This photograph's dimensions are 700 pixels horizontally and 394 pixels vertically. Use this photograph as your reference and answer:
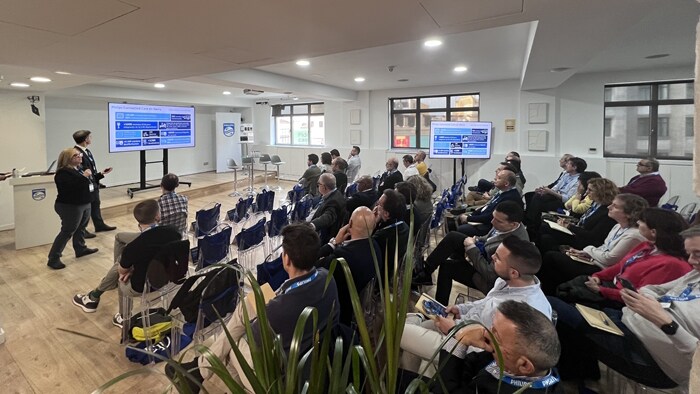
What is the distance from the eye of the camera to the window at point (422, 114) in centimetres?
913

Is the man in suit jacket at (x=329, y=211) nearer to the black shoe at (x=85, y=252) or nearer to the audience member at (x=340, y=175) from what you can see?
the audience member at (x=340, y=175)

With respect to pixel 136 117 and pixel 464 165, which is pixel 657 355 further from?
pixel 136 117

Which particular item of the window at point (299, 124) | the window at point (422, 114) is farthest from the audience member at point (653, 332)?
the window at point (299, 124)

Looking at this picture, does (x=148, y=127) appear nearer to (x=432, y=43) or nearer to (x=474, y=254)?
(x=432, y=43)

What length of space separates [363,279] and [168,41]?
267 cm

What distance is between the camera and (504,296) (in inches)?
78.8

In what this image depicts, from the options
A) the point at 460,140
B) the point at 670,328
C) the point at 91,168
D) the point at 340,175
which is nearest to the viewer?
the point at 670,328

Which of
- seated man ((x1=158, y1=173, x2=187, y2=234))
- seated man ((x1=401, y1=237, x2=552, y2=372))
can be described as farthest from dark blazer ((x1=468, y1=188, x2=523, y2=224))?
seated man ((x1=158, y1=173, x2=187, y2=234))

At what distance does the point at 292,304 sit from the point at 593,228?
10.6ft

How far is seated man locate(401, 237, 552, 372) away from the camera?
1.80m

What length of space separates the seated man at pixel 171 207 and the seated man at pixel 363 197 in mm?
1881

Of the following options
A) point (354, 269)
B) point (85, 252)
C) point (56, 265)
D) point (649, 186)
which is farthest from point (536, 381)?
point (85, 252)

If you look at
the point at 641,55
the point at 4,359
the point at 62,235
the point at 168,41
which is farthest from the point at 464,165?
the point at 4,359

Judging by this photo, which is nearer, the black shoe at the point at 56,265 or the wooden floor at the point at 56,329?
the wooden floor at the point at 56,329
